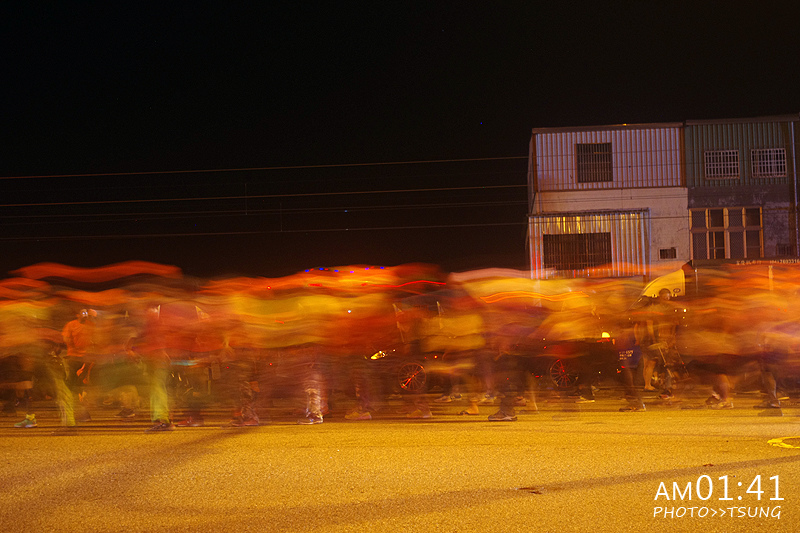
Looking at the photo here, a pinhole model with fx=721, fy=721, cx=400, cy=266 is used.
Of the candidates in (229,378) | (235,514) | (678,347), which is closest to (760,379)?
(678,347)

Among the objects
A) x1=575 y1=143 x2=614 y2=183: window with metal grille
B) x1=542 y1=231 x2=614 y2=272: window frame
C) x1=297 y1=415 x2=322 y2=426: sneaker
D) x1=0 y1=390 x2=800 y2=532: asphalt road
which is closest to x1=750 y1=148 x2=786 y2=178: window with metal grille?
x1=575 y1=143 x2=614 y2=183: window with metal grille

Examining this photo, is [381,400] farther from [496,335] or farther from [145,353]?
[145,353]

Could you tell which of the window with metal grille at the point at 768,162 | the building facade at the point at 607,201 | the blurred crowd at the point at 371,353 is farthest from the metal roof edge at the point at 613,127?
the blurred crowd at the point at 371,353

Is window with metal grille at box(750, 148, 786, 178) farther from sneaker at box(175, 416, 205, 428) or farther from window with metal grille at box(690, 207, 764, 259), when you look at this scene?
sneaker at box(175, 416, 205, 428)

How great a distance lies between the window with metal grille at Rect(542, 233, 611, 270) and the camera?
3259 cm

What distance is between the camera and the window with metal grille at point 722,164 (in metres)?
33.4

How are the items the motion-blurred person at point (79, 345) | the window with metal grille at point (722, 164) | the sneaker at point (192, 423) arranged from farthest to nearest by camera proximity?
the window with metal grille at point (722, 164) < the motion-blurred person at point (79, 345) < the sneaker at point (192, 423)

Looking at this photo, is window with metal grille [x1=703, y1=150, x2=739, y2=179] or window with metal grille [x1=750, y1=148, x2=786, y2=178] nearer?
window with metal grille [x1=750, y1=148, x2=786, y2=178]

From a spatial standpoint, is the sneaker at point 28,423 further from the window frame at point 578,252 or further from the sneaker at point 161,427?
the window frame at point 578,252

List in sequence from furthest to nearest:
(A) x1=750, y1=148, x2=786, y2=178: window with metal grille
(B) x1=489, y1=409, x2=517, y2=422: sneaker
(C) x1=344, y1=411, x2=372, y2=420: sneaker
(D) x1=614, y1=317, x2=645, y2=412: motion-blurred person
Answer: (A) x1=750, y1=148, x2=786, y2=178: window with metal grille < (D) x1=614, y1=317, x2=645, y2=412: motion-blurred person < (C) x1=344, y1=411, x2=372, y2=420: sneaker < (B) x1=489, y1=409, x2=517, y2=422: sneaker

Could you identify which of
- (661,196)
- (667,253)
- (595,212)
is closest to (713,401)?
(595,212)

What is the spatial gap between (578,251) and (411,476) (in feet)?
89.6

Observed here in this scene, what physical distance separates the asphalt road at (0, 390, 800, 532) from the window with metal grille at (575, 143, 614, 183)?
24273mm

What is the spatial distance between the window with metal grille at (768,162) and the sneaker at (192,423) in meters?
30.3
